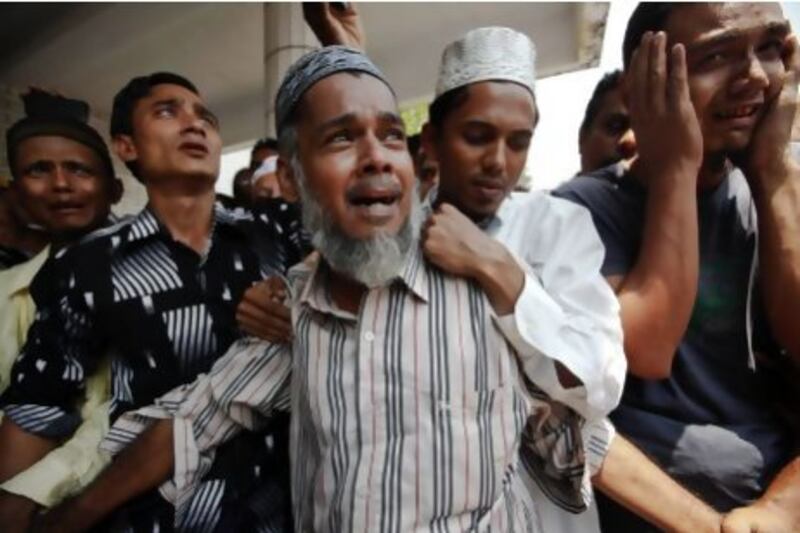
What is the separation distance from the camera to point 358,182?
128 cm

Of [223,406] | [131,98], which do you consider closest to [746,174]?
[223,406]

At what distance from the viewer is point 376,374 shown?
118cm

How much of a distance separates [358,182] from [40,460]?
3.60 ft

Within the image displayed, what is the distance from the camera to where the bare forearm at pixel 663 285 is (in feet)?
4.48

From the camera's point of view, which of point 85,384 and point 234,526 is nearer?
point 234,526

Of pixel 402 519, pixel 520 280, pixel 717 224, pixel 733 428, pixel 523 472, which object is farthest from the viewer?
pixel 717 224

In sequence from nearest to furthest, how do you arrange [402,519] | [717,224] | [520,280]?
[402,519] < [520,280] < [717,224]

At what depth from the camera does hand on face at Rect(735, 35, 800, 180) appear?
1.52 metres

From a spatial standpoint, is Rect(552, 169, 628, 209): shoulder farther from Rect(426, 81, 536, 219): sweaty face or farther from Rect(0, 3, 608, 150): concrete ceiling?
Rect(0, 3, 608, 150): concrete ceiling

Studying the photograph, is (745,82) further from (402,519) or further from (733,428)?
(402,519)

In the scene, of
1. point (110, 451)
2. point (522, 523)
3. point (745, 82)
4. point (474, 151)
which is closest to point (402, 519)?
point (522, 523)

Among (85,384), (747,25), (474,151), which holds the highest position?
(747,25)

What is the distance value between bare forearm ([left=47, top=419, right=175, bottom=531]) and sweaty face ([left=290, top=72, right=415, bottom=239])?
61 centimetres

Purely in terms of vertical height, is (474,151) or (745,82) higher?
(745,82)
